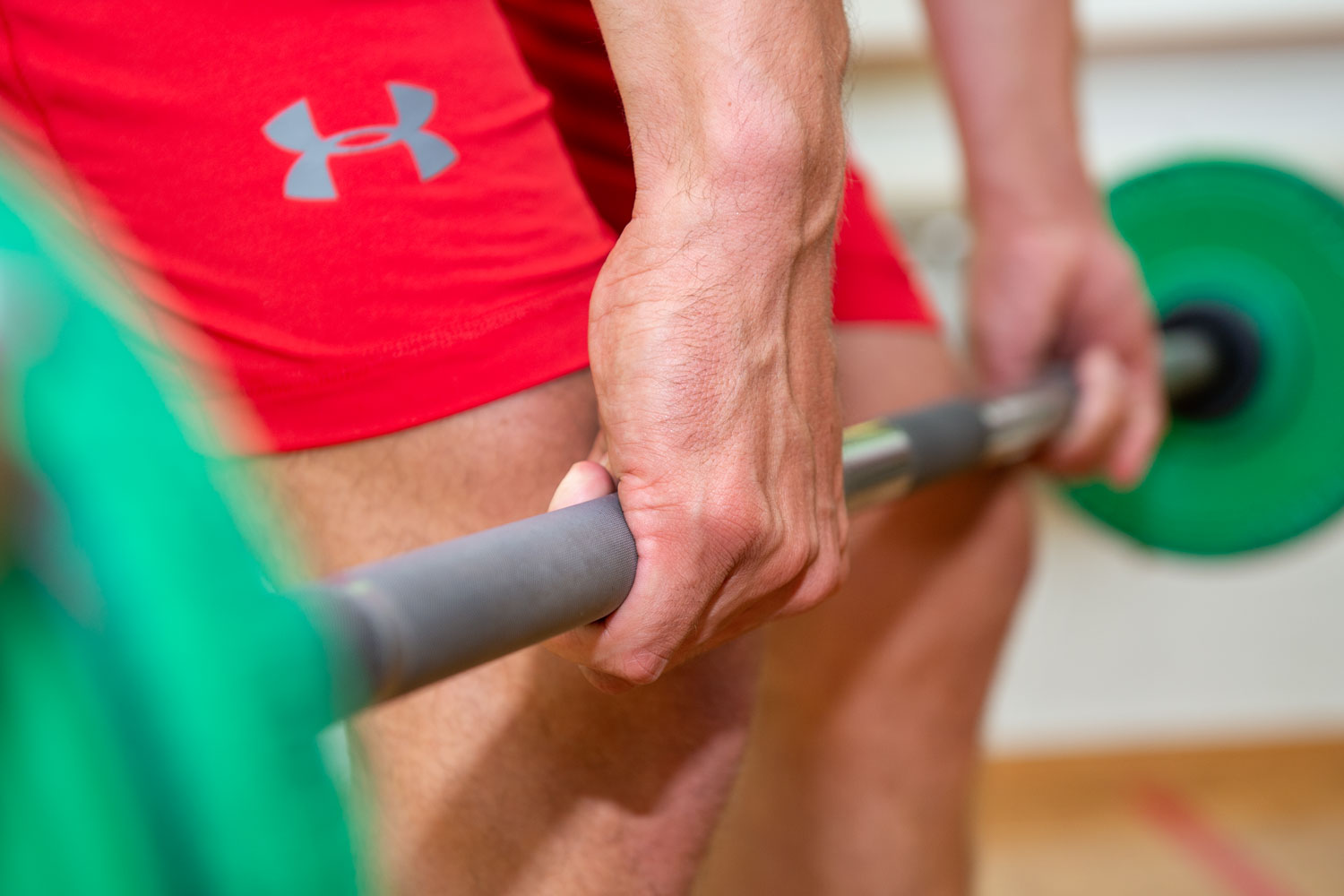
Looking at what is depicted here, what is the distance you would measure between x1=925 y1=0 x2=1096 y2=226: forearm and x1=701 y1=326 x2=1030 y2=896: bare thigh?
16cm

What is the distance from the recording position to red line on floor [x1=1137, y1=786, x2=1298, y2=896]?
1.40 meters

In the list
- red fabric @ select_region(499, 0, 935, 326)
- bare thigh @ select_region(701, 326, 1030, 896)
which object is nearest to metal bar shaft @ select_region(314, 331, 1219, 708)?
red fabric @ select_region(499, 0, 935, 326)

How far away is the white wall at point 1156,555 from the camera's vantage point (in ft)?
4.51

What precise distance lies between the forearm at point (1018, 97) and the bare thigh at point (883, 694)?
16 cm

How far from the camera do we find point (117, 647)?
27 cm

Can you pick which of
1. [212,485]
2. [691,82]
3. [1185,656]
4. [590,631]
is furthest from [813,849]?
[1185,656]

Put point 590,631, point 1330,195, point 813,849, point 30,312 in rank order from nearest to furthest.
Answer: point 30,312 → point 590,631 → point 813,849 → point 1330,195

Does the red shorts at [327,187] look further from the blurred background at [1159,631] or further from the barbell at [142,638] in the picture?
the blurred background at [1159,631]

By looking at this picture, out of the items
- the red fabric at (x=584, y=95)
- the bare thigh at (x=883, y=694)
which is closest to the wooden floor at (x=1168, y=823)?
the bare thigh at (x=883, y=694)

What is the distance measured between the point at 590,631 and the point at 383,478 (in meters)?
0.13

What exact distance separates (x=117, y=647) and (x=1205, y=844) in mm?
1523

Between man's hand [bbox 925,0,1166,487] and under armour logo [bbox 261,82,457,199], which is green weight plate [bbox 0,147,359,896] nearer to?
under armour logo [bbox 261,82,457,199]

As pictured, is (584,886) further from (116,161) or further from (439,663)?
(116,161)

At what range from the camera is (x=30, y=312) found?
28 cm
